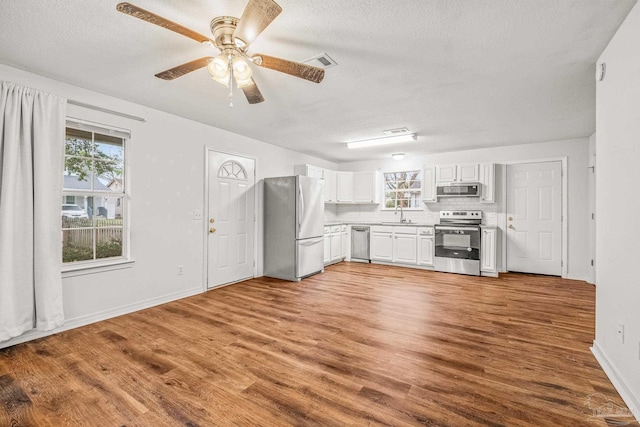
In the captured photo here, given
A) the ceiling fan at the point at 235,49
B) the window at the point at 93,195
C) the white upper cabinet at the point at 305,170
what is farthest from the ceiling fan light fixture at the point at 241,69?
the white upper cabinet at the point at 305,170

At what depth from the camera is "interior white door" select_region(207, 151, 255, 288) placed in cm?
441

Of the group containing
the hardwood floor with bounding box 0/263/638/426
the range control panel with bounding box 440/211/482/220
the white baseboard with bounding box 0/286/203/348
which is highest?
the range control panel with bounding box 440/211/482/220

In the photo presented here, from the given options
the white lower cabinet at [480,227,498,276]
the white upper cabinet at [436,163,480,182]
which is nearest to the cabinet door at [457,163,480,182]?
the white upper cabinet at [436,163,480,182]

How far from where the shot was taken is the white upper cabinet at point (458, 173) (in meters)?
5.66

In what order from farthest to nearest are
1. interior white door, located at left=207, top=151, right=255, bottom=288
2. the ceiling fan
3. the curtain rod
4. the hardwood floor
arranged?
interior white door, located at left=207, top=151, right=255, bottom=288
the curtain rod
the hardwood floor
the ceiling fan

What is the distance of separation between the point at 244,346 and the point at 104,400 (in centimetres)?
102

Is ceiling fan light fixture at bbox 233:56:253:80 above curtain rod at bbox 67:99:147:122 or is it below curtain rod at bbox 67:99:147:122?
below

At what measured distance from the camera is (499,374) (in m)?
2.10

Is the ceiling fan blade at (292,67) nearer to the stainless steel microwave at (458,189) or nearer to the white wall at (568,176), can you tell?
the stainless steel microwave at (458,189)

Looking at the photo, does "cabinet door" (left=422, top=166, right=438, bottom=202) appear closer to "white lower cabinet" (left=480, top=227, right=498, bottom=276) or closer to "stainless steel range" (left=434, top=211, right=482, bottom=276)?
"stainless steel range" (left=434, top=211, right=482, bottom=276)

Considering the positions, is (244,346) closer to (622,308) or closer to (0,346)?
(0,346)

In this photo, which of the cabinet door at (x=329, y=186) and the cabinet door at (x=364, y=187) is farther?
the cabinet door at (x=364, y=187)

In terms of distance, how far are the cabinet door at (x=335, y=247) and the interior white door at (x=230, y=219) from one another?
197 centimetres

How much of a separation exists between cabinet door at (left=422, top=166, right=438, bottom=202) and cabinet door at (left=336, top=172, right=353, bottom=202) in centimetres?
175
